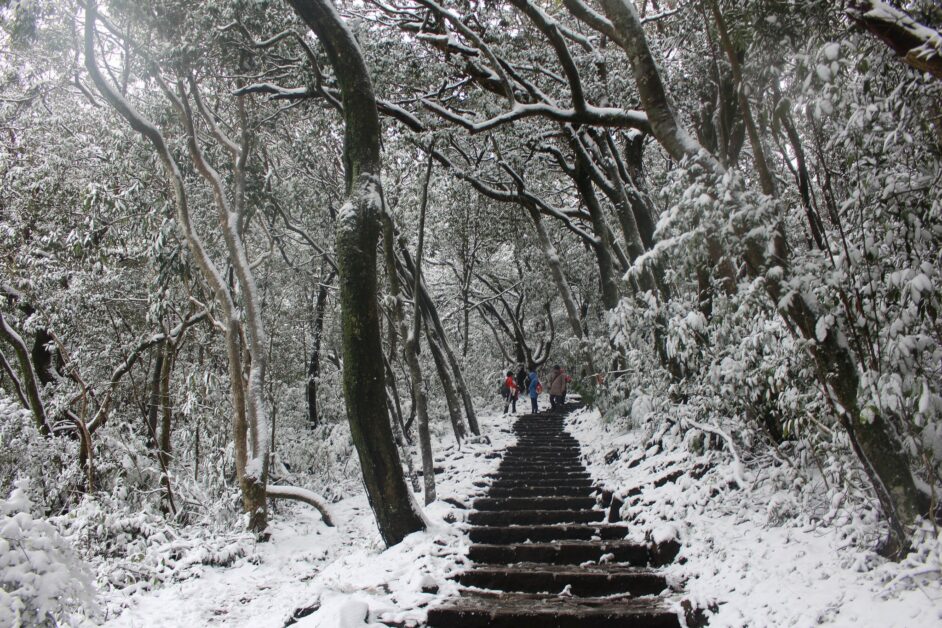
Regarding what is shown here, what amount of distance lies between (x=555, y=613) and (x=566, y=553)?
136 centimetres

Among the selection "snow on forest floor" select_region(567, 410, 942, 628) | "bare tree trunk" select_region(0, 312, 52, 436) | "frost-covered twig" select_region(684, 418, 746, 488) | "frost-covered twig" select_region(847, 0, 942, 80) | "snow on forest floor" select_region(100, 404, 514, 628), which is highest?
"frost-covered twig" select_region(847, 0, 942, 80)

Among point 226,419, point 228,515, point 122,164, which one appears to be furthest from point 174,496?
point 122,164

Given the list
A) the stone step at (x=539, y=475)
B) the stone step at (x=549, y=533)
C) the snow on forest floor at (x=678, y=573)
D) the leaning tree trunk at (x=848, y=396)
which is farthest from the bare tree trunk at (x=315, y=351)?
the leaning tree trunk at (x=848, y=396)

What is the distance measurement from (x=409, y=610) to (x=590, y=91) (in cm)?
821

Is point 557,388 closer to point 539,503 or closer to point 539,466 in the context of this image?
point 539,466

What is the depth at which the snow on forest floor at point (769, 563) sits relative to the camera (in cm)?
269

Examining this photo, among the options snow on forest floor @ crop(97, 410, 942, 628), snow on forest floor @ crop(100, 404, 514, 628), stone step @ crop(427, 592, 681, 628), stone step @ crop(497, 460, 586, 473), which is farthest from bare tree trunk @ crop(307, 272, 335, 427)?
stone step @ crop(427, 592, 681, 628)

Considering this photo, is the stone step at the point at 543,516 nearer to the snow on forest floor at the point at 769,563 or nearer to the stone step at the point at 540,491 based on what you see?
the snow on forest floor at the point at 769,563

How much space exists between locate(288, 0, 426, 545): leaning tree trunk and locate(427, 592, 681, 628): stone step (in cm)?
151

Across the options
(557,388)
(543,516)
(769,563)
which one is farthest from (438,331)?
(769,563)

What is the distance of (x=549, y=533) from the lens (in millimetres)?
5527

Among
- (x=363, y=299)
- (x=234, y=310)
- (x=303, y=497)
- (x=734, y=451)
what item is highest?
(x=234, y=310)

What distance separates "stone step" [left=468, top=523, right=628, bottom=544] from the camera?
5.43 m

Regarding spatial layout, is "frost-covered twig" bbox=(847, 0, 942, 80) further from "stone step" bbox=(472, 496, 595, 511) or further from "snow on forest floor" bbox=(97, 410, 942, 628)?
"stone step" bbox=(472, 496, 595, 511)
